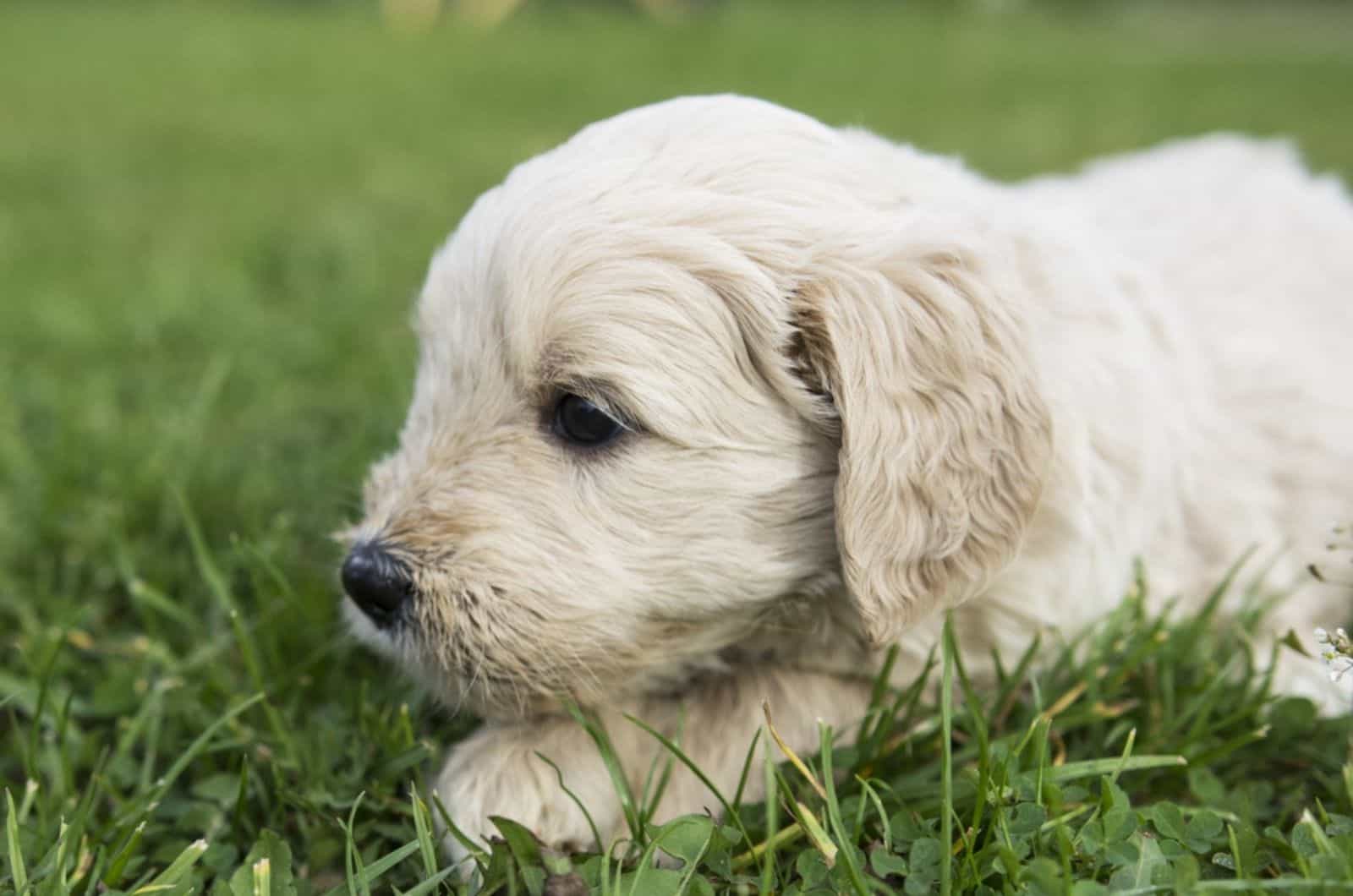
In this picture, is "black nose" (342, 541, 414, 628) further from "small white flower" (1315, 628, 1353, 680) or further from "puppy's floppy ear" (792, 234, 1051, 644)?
"small white flower" (1315, 628, 1353, 680)

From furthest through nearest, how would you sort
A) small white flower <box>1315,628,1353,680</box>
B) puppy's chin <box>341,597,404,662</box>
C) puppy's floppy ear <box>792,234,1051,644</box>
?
puppy's chin <box>341,597,404,662</box>, puppy's floppy ear <box>792,234,1051,644</box>, small white flower <box>1315,628,1353,680</box>

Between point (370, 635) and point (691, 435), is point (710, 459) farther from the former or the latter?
point (370, 635)

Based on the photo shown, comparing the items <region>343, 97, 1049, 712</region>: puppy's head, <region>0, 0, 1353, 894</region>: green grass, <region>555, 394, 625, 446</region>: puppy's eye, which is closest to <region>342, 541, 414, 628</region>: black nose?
<region>343, 97, 1049, 712</region>: puppy's head

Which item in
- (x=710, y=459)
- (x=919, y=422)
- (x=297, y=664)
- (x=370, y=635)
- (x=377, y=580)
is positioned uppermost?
(x=919, y=422)

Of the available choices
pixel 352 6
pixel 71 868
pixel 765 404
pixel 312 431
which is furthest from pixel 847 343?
pixel 352 6

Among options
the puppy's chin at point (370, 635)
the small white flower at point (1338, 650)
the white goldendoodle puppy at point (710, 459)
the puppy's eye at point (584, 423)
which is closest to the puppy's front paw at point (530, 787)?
the white goldendoodle puppy at point (710, 459)

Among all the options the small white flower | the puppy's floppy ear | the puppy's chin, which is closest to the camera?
→ the small white flower

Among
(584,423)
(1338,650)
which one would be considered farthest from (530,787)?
(1338,650)

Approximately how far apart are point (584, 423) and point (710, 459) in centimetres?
24

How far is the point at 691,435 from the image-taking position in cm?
229

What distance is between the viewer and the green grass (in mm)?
1961

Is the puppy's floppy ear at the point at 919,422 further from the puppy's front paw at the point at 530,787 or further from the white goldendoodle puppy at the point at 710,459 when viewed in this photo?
the puppy's front paw at the point at 530,787

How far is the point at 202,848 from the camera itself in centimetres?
196

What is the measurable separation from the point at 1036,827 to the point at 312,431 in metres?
2.87
